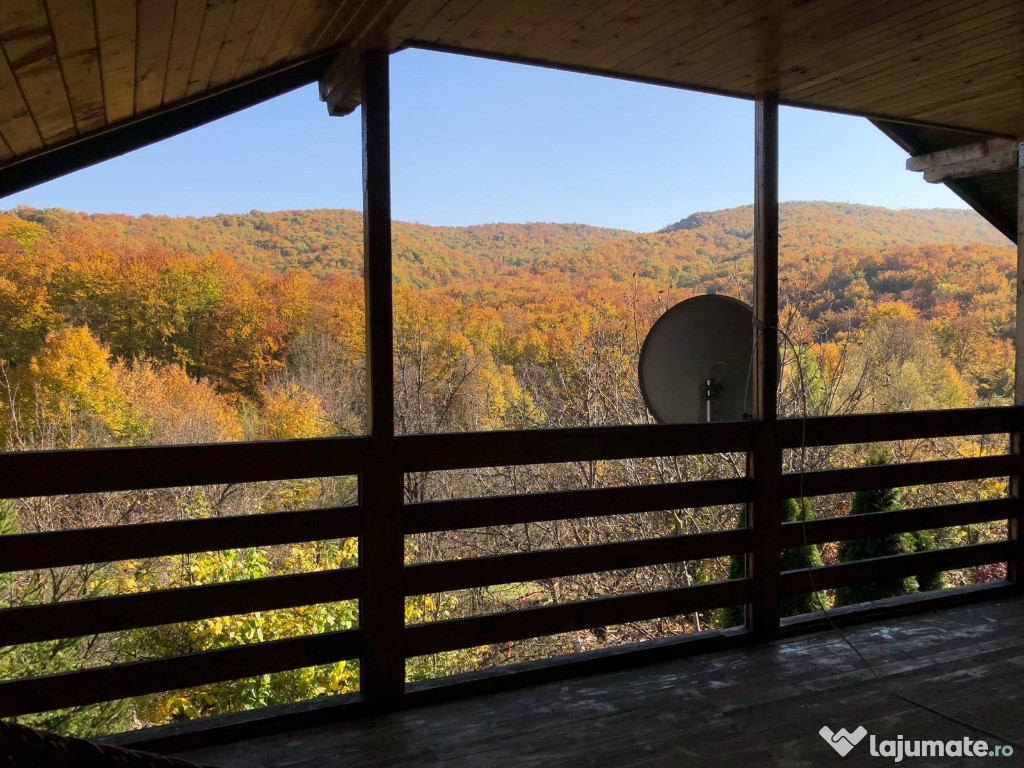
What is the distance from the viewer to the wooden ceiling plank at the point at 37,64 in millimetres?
1700

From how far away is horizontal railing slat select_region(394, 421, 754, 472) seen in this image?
2.80 meters

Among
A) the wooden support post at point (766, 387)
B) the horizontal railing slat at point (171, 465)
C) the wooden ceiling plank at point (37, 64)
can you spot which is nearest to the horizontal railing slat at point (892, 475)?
the wooden support post at point (766, 387)

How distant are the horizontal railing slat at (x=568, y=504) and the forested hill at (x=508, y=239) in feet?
22.0

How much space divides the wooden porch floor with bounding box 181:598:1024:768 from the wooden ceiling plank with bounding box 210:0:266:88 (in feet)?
6.87

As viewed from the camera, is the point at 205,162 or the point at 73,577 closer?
the point at 73,577

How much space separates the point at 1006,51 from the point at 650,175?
1126 centimetres

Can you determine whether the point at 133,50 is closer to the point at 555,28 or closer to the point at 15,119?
the point at 15,119

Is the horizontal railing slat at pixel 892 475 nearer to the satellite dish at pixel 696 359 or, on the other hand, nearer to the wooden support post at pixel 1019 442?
the wooden support post at pixel 1019 442

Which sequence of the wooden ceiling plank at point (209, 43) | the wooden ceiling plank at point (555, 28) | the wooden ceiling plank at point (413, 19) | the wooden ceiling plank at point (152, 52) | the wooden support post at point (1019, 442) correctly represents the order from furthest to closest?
the wooden support post at point (1019, 442) < the wooden ceiling plank at point (555, 28) < the wooden ceiling plank at point (413, 19) < the wooden ceiling plank at point (209, 43) < the wooden ceiling plank at point (152, 52)

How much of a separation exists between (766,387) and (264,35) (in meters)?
2.36

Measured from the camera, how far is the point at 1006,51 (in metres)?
3.08

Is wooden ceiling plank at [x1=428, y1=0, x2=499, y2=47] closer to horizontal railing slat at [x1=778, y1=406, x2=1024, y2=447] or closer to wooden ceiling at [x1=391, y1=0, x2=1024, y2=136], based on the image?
wooden ceiling at [x1=391, y1=0, x2=1024, y2=136]

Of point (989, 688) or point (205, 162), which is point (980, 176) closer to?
point (989, 688)

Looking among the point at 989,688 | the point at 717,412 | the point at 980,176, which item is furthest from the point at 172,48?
the point at 980,176
